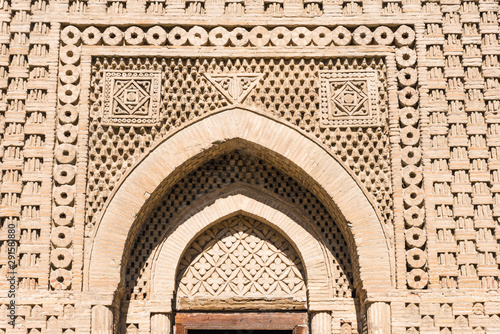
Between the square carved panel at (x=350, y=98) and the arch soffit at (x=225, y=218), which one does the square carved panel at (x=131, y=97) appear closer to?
the arch soffit at (x=225, y=218)

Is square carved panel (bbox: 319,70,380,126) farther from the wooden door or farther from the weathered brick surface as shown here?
the wooden door

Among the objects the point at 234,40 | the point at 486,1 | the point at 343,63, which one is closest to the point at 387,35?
the point at 343,63

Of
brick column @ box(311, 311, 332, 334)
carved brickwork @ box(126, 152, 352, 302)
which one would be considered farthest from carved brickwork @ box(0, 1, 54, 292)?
brick column @ box(311, 311, 332, 334)

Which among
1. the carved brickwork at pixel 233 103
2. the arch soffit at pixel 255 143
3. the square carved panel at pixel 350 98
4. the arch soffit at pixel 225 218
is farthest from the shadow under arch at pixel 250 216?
the square carved panel at pixel 350 98

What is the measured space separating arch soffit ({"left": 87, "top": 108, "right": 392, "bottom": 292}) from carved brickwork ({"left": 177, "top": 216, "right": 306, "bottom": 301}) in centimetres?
69

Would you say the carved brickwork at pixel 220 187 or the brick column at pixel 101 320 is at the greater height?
the carved brickwork at pixel 220 187

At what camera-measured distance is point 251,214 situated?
681 cm

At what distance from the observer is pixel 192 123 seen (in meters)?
6.65

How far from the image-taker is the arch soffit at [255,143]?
630 centimetres

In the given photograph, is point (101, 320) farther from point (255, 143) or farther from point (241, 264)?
point (255, 143)

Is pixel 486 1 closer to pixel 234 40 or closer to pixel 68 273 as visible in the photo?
pixel 234 40

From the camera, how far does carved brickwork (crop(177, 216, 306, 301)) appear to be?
6.74 m

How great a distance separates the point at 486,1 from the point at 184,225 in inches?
141

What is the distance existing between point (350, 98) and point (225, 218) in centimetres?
162
